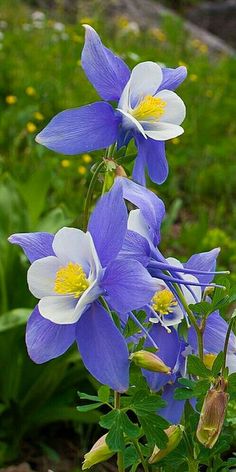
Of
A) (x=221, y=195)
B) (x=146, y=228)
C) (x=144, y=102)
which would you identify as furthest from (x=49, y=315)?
(x=221, y=195)

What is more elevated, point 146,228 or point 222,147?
point 146,228

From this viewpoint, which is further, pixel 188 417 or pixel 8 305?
pixel 8 305

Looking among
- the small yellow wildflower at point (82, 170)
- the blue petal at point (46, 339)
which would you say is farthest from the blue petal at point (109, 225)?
the small yellow wildflower at point (82, 170)

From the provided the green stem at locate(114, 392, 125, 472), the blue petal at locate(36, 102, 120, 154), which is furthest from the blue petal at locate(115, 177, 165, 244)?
the green stem at locate(114, 392, 125, 472)

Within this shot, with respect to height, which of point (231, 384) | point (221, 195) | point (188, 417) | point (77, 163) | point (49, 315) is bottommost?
point (221, 195)

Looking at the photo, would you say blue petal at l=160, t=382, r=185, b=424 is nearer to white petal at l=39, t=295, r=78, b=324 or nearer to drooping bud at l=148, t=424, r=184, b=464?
drooping bud at l=148, t=424, r=184, b=464

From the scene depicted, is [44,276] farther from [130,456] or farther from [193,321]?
[130,456]

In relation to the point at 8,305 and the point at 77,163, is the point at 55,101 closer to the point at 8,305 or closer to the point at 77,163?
the point at 77,163

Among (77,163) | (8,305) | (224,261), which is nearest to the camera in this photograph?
(8,305)
